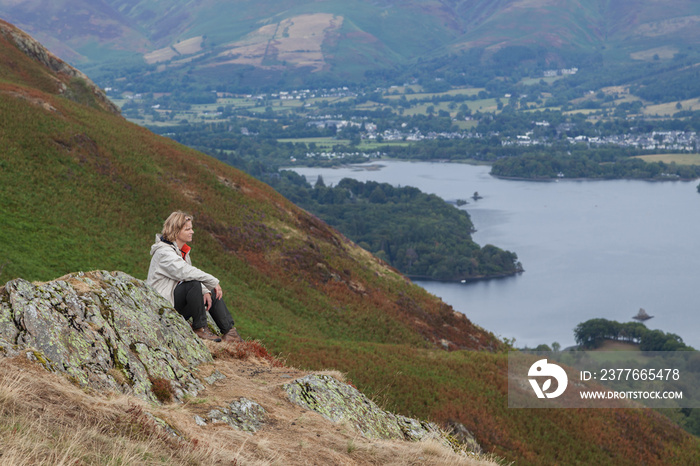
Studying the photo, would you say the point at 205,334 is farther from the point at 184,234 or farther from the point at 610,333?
the point at 610,333

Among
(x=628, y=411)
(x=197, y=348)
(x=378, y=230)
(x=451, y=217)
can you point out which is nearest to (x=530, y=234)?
(x=451, y=217)

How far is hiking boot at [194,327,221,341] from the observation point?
13.9m

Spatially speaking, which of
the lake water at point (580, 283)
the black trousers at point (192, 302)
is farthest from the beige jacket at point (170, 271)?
the lake water at point (580, 283)

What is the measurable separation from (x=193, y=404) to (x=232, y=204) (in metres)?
33.5

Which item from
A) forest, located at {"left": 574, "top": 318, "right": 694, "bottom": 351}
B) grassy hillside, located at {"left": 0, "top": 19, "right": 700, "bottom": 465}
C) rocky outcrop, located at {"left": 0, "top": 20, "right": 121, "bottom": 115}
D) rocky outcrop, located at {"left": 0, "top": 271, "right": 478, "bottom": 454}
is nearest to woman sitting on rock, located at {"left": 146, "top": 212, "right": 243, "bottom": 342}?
rocky outcrop, located at {"left": 0, "top": 271, "right": 478, "bottom": 454}

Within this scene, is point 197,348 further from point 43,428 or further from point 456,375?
point 456,375

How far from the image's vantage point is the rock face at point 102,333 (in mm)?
9273

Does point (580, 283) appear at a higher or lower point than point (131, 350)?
lower

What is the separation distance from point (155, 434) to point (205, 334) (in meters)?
6.10

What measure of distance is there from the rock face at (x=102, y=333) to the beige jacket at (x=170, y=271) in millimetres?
351

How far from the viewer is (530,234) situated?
190000mm

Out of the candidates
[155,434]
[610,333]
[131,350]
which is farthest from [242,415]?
[610,333]

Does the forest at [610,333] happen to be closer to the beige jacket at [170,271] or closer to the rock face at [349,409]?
the rock face at [349,409]

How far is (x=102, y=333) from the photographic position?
10.5m
